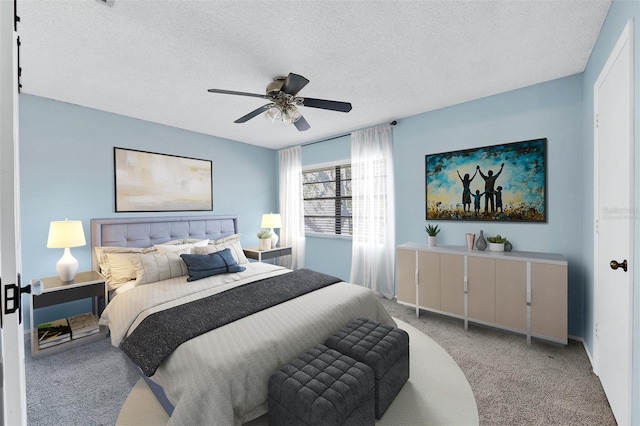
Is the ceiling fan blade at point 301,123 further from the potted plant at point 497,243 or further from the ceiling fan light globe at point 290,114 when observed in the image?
the potted plant at point 497,243

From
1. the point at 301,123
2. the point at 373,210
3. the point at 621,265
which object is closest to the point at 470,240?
the point at 373,210

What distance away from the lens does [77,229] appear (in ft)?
9.16

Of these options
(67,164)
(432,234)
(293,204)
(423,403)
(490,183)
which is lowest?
(423,403)

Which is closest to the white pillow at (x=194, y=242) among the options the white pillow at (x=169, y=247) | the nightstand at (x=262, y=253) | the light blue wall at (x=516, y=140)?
the white pillow at (x=169, y=247)

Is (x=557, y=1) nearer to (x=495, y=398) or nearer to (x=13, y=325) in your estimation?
(x=495, y=398)

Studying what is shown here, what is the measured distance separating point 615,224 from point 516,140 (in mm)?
1567

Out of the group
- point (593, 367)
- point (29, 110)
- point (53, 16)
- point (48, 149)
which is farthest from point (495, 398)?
point (29, 110)

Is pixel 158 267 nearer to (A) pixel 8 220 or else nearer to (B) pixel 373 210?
(A) pixel 8 220

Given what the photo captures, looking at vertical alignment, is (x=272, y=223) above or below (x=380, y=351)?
above

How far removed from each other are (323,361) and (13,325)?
4.83ft

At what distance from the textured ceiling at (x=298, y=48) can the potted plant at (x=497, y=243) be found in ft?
5.35

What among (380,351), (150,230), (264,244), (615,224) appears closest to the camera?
A: (615,224)

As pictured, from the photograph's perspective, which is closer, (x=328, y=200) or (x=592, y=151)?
(x=592, y=151)

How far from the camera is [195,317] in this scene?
2029 millimetres
